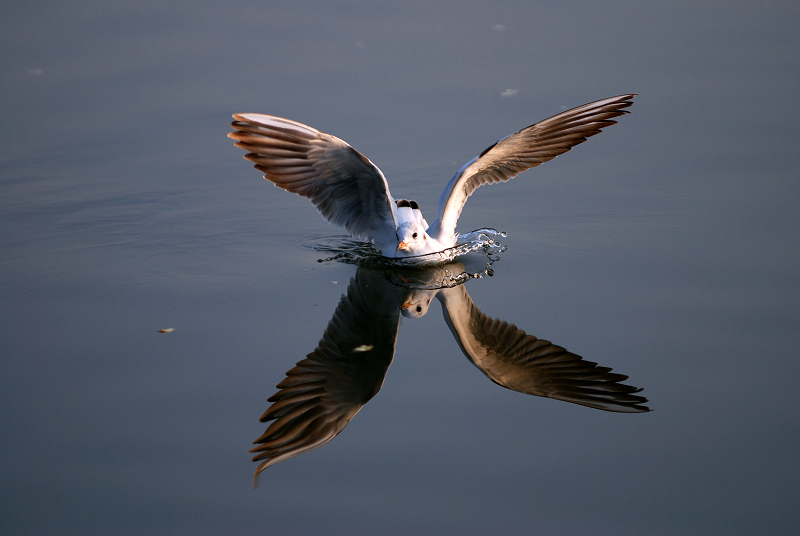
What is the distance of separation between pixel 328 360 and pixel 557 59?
16.8ft

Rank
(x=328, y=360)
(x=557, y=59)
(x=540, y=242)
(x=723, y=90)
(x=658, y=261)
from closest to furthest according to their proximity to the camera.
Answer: (x=328, y=360), (x=658, y=261), (x=540, y=242), (x=723, y=90), (x=557, y=59)

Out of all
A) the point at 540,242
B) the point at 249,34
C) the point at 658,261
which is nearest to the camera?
the point at 658,261

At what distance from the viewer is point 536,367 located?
16.8 ft

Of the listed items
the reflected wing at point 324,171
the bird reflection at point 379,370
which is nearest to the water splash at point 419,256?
the reflected wing at point 324,171

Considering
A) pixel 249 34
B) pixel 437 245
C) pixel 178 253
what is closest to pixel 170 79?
pixel 249 34

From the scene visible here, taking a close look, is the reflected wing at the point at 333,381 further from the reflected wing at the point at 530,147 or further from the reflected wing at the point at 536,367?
the reflected wing at the point at 530,147

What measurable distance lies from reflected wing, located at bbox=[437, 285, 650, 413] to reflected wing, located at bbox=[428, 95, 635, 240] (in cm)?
122

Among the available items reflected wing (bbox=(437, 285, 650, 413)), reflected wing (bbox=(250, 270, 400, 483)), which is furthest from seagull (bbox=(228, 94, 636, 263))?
reflected wing (bbox=(437, 285, 650, 413))

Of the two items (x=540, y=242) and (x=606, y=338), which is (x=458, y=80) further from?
(x=606, y=338)

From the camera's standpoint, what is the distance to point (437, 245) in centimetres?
673

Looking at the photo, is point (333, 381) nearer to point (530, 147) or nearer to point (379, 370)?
point (379, 370)

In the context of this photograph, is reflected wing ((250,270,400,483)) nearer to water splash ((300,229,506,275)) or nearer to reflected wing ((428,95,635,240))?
water splash ((300,229,506,275))

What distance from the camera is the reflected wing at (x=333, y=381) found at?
4.58 m

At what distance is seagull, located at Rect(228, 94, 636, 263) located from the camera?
6.15 meters
